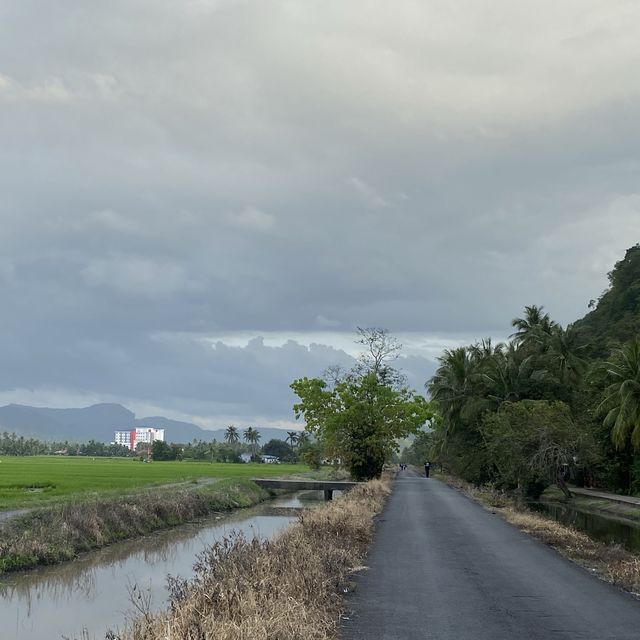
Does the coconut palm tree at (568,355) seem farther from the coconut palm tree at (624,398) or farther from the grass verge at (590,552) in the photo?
the grass verge at (590,552)

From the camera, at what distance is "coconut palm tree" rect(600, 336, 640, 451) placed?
145 ft

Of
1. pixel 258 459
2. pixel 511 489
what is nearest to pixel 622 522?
pixel 511 489

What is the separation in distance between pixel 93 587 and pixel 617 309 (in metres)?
73.3

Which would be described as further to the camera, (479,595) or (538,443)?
(538,443)

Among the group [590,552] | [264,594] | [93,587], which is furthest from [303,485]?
[264,594]

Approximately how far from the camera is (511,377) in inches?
2250

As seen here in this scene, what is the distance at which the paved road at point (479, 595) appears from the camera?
33.7ft

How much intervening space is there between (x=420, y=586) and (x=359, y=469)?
42.9 metres

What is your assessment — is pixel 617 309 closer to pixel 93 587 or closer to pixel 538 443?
pixel 538 443

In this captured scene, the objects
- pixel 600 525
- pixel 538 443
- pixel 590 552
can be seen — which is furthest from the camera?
pixel 538 443

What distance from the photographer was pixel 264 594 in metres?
9.27

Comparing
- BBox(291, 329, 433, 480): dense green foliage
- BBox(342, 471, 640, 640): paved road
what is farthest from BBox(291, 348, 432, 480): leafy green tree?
BBox(342, 471, 640, 640): paved road

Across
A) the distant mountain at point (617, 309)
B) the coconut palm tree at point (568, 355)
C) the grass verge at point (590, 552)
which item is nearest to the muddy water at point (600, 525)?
the grass verge at point (590, 552)

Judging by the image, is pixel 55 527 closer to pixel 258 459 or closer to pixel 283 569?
pixel 283 569
